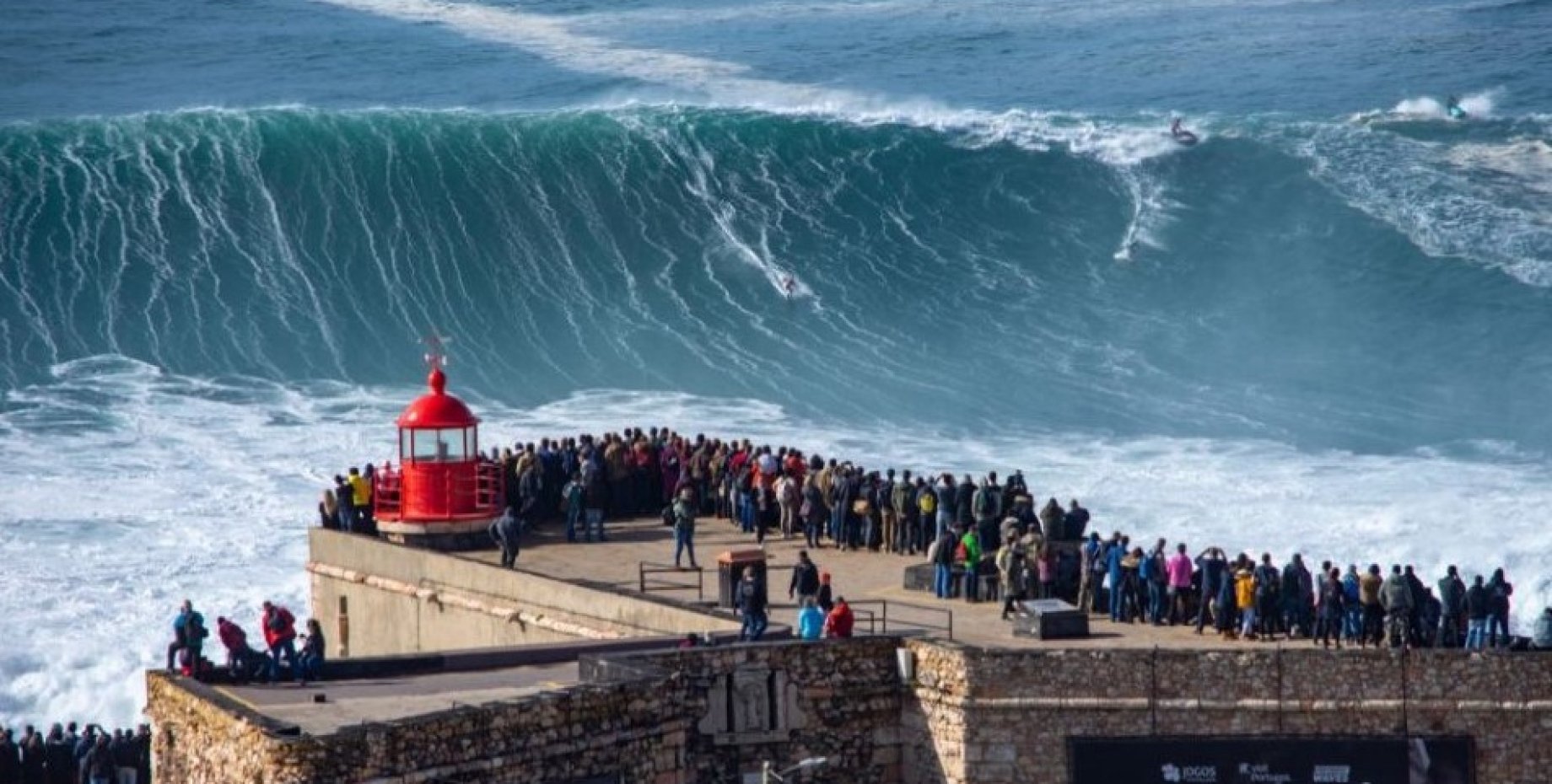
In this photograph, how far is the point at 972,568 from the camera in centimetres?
3959

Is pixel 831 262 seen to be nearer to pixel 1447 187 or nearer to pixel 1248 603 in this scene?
pixel 1447 187

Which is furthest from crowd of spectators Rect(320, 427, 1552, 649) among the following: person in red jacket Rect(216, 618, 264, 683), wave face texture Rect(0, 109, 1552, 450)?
wave face texture Rect(0, 109, 1552, 450)

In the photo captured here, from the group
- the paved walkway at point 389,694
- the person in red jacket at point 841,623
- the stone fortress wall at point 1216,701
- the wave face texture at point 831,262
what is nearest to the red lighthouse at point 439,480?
the paved walkway at point 389,694

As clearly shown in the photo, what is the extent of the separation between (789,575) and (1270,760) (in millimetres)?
7197

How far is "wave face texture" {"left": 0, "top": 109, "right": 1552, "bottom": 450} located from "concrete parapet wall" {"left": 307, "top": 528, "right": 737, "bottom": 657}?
1687cm

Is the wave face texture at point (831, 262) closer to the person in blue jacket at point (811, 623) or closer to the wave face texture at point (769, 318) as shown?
the wave face texture at point (769, 318)

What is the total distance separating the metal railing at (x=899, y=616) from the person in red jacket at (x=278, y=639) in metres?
5.51

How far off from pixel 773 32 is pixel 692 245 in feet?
57.7

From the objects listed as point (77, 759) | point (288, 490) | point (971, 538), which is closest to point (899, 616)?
point (971, 538)

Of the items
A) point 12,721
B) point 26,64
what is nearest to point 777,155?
point 26,64

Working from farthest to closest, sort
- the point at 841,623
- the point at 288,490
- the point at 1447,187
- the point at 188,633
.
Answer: the point at 1447,187, the point at 288,490, the point at 188,633, the point at 841,623

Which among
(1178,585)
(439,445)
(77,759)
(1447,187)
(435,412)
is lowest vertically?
(77,759)

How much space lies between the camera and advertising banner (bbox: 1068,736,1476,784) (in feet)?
116

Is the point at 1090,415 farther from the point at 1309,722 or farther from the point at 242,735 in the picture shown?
the point at 242,735
